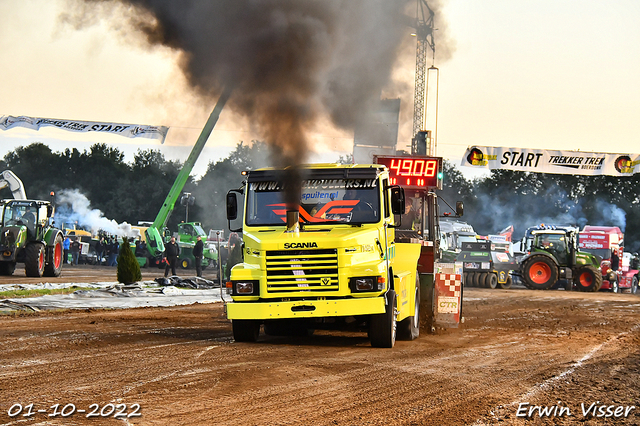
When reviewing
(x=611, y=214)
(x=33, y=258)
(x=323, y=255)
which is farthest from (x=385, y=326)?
(x=611, y=214)

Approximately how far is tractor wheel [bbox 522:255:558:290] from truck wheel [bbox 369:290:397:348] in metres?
22.2

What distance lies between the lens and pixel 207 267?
43.0m

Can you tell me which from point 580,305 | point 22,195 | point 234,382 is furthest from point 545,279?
point 234,382

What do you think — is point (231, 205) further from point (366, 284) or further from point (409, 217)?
point (409, 217)

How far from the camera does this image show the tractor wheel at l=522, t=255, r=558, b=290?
31281 millimetres

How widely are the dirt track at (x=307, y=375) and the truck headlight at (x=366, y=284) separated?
87cm

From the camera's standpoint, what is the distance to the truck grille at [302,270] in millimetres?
10031

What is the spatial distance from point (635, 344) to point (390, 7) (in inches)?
308

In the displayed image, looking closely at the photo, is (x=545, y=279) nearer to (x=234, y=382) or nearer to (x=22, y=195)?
(x=22, y=195)

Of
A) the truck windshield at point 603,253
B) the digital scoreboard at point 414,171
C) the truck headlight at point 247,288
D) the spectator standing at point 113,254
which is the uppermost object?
the digital scoreboard at point 414,171

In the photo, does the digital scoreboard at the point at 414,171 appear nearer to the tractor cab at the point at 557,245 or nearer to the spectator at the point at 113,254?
the tractor cab at the point at 557,245

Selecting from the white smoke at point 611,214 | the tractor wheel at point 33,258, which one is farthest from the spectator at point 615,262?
the white smoke at point 611,214

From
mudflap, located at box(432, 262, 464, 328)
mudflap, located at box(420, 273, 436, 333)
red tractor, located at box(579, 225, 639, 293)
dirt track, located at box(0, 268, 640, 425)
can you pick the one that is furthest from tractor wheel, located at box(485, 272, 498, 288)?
mudflap, located at box(420, 273, 436, 333)

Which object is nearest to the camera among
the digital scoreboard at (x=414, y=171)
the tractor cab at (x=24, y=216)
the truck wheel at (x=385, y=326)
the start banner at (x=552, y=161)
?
the truck wheel at (x=385, y=326)
